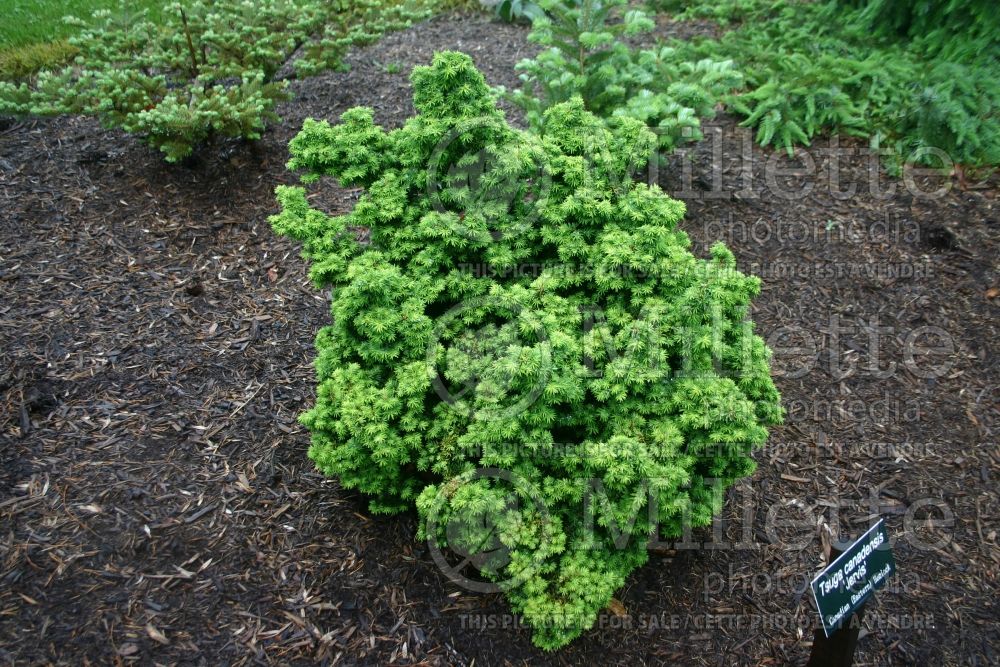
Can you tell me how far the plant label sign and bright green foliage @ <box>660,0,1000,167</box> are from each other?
434cm

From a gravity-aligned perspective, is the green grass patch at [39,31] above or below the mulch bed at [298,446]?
above

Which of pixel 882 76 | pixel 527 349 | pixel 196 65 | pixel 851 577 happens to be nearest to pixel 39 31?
pixel 196 65

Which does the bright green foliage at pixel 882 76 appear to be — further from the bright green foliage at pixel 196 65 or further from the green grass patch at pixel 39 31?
the green grass patch at pixel 39 31

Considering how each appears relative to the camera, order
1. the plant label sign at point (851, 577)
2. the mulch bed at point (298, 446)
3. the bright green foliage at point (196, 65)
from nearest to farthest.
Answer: the plant label sign at point (851, 577), the mulch bed at point (298, 446), the bright green foliage at point (196, 65)

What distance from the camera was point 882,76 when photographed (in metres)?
6.37

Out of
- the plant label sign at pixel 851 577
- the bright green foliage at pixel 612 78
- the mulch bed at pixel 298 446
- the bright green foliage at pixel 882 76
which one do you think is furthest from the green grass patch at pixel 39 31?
the plant label sign at pixel 851 577

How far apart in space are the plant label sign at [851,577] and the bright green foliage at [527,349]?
60 centimetres

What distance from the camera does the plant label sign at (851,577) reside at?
2.53 metres

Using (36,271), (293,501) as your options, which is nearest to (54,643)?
(293,501)

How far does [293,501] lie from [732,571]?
2248 millimetres

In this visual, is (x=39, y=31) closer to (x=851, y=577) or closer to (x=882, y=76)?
(x=882, y=76)

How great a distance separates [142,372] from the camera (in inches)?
164

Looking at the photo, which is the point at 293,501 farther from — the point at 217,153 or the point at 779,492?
the point at 217,153

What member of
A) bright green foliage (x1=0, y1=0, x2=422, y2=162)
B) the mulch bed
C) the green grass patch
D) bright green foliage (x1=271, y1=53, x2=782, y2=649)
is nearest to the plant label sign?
bright green foliage (x1=271, y1=53, x2=782, y2=649)
